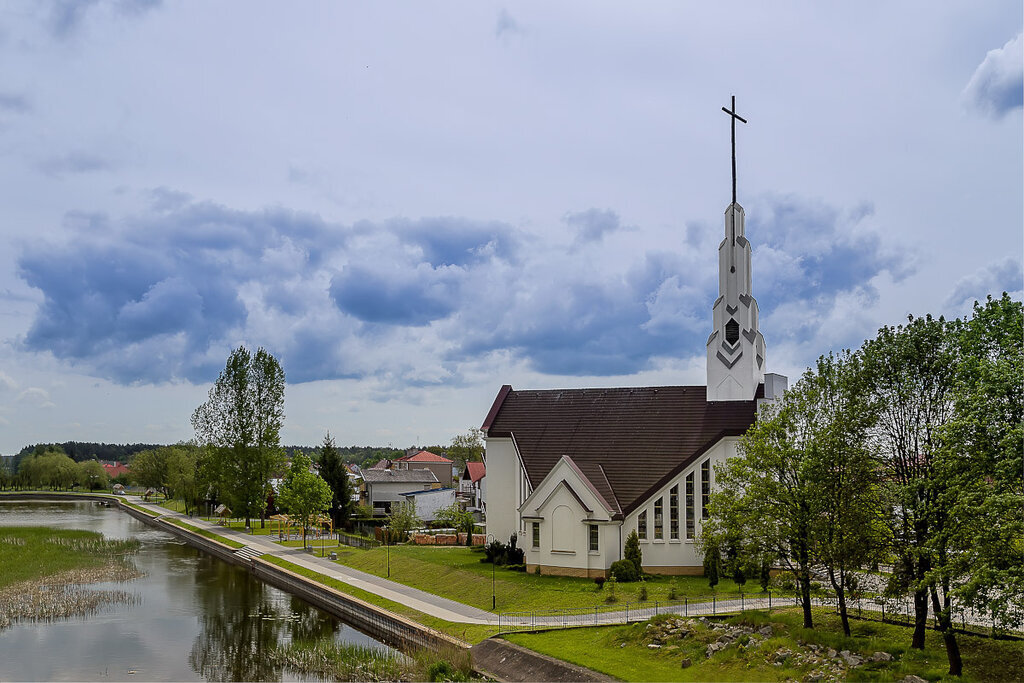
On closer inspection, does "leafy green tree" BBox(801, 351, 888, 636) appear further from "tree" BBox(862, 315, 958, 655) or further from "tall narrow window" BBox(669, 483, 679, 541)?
"tall narrow window" BBox(669, 483, 679, 541)

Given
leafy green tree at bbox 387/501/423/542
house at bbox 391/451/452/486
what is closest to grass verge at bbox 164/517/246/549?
leafy green tree at bbox 387/501/423/542

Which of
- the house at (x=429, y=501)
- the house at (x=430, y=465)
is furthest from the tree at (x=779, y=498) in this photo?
the house at (x=430, y=465)

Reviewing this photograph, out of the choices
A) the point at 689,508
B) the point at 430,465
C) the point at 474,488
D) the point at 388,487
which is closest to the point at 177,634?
the point at 689,508

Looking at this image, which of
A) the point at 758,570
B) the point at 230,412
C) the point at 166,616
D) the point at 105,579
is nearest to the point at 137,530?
the point at 230,412

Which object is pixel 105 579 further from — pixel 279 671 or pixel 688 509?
pixel 688 509

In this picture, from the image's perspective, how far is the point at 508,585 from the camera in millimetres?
35344

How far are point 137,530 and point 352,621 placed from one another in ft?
176

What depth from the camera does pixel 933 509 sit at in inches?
788

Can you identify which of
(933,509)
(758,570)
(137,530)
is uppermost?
(933,509)

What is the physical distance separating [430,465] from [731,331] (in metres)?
66.6

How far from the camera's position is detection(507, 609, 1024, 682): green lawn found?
19.9 metres

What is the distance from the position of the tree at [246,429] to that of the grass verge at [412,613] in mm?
27966

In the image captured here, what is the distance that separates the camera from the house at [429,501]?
228ft

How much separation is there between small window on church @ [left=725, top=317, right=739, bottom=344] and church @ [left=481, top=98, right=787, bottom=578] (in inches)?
2.0
